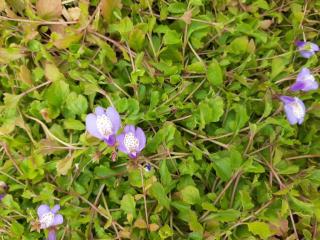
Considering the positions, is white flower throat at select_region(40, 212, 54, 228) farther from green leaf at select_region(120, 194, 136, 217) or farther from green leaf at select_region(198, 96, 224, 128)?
green leaf at select_region(198, 96, 224, 128)

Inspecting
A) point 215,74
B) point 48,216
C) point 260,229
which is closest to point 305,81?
point 215,74

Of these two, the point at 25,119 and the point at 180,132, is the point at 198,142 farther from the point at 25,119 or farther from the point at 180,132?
the point at 25,119

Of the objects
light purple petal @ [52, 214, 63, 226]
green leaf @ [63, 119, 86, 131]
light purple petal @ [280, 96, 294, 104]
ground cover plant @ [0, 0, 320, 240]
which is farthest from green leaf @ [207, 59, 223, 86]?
light purple petal @ [52, 214, 63, 226]

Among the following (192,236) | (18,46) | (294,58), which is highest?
(18,46)

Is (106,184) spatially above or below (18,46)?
below

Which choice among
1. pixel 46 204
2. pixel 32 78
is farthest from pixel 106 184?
pixel 32 78

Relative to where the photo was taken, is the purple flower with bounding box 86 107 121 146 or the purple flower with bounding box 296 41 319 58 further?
the purple flower with bounding box 296 41 319 58

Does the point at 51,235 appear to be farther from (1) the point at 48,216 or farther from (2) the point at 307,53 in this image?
(2) the point at 307,53
